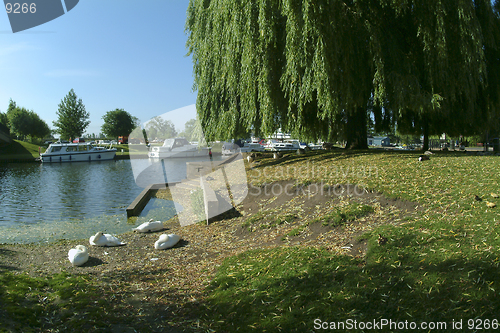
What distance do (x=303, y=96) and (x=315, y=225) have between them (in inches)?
224

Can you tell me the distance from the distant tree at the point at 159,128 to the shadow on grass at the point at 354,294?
688cm

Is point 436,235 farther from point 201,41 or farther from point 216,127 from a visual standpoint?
point 201,41

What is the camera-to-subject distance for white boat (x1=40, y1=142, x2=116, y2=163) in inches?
1538

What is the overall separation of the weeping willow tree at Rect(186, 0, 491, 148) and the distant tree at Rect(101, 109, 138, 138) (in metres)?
78.0

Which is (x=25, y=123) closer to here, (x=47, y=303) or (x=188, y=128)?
(x=188, y=128)

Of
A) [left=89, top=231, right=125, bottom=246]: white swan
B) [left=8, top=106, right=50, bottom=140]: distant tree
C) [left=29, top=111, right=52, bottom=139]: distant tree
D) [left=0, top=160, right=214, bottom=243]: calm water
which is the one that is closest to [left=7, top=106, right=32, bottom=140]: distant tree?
[left=8, top=106, right=50, bottom=140]: distant tree

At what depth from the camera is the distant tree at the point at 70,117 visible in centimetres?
6831

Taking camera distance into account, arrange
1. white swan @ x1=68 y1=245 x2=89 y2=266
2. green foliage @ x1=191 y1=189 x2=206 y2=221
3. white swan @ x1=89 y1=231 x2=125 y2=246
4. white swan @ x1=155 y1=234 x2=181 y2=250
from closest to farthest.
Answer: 1. white swan @ x1=68 y1=245 x2=89 y2=266
2. white swan @ x1=155 y1=234 x2=181 y2=250
3. white swan @ x1=89 y1=231 x2=125 y2=246
4. green foliage @ x1=191 y1=189 x2=206 y2=221

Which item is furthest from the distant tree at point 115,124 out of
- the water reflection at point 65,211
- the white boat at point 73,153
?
the water reflection at point 65,211

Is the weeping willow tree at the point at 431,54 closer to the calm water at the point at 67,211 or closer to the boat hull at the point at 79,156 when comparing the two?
the calm water at the point at 67,211

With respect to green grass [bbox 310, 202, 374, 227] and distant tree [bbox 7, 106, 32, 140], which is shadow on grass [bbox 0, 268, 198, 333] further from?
distant tree [bbox 7, 106, 32, 140]

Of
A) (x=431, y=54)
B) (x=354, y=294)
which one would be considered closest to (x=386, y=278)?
(x=354, y=294)

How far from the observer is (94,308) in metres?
3.66

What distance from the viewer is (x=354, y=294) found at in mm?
3430
